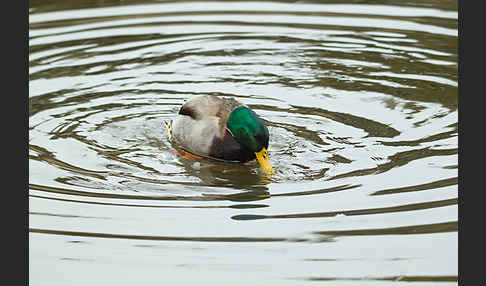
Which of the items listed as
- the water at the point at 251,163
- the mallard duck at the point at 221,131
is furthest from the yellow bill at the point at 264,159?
the water at the point at 251,163

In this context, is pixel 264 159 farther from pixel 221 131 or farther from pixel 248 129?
pixel 221 131

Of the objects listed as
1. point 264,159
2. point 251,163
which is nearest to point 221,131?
point 251,163

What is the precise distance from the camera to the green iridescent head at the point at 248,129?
8977 millimetres

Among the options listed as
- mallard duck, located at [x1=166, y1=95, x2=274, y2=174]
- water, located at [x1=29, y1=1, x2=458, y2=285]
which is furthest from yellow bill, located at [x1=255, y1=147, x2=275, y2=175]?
water, located at [x1=29, y1=1, x2=458, y2=285]

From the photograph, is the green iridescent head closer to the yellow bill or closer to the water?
the yellow bill

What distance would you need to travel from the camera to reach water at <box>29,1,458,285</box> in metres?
6.90

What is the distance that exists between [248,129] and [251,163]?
1.69 ft

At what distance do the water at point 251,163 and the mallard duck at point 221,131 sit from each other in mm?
176

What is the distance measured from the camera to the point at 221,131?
9.45m

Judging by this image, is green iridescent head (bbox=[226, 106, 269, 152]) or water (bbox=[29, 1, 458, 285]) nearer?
water (bbox=[29, 1, 458, 285])

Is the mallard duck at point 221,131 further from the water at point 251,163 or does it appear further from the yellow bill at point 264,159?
the water at point 251,163

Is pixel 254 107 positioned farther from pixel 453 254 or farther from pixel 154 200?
pixel 453 254

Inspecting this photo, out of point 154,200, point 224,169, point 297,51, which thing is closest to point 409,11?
point 297,51

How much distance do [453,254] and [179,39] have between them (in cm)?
771
